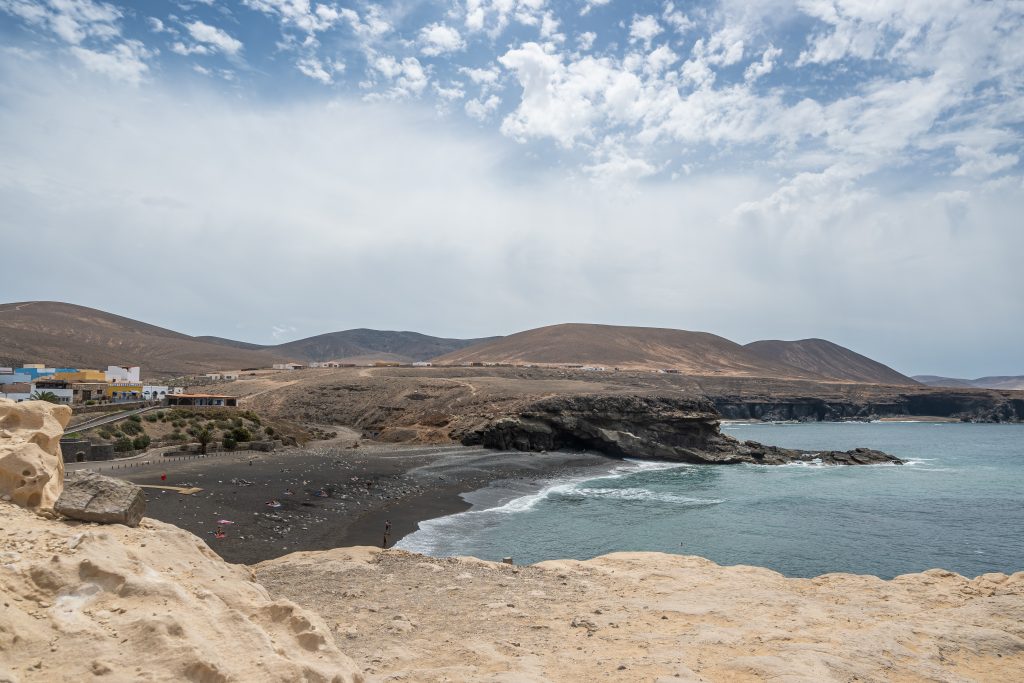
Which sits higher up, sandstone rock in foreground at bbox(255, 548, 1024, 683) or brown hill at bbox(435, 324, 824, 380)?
brown hill at bbox(435, 324, 824, 380)

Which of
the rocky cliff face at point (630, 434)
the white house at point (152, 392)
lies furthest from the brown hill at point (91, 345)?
the rocky cliff face at point (630, 434)

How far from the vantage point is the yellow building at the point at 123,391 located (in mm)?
69062

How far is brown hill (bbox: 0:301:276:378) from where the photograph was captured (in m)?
114

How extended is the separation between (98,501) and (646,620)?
30.7 ft

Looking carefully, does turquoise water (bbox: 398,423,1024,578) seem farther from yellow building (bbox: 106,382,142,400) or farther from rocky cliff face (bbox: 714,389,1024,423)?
rocky cliff face (bbox: 714,389,1024,423)

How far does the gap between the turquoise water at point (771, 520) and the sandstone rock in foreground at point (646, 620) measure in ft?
26.8

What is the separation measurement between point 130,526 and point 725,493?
4028 centimetres

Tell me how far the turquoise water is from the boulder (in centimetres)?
1685

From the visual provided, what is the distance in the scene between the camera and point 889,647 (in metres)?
10.4

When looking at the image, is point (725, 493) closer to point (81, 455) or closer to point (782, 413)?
point (81, 455)

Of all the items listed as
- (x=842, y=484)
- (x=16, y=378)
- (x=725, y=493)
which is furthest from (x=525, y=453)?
(x=16, y=378)

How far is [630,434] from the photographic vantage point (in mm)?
66062

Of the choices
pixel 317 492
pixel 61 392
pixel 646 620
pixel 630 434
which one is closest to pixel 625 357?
pixel 630 434

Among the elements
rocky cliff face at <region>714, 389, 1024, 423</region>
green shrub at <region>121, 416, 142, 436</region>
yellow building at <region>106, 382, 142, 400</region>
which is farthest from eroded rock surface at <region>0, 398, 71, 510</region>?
rocky cliff face at <region>714, 389, 1024, 423</region>
